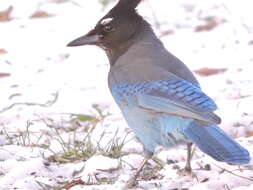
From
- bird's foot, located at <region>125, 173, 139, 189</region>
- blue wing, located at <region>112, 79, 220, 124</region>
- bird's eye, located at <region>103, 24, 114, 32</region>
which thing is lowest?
bird's foot, located at <region>125, 173, 139, 189</region>

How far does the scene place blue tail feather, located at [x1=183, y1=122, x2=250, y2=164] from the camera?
12.2 feet

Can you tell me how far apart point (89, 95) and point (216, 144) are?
2.74 metres

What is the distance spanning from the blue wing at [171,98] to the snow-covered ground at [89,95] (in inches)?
14.2

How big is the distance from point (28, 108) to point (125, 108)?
1640 mm

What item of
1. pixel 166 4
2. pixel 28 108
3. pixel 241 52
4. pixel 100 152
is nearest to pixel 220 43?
pixel 241 52

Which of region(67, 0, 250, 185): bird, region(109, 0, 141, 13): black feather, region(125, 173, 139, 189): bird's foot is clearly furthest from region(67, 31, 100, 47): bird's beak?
region(125, 173, 139, 189): bird's foot

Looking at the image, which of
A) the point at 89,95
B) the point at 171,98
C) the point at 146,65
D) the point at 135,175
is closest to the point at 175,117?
the point at 171,98

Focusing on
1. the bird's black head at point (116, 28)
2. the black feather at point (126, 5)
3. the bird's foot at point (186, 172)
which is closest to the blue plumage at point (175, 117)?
the bird's foot at point (186, 172)

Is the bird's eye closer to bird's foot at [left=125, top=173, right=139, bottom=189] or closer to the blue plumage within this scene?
the blue plumage

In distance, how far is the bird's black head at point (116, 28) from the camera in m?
5.00

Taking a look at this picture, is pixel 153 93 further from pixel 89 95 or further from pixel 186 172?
pixel 89 95

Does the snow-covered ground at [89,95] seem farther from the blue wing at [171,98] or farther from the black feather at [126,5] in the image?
the blue wing at [171,98]

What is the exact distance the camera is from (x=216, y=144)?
385 cm

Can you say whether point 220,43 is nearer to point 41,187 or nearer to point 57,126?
point 57,126
